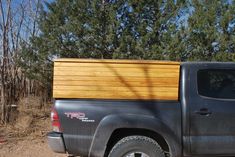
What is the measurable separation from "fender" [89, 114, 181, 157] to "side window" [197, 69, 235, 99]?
0.84 m

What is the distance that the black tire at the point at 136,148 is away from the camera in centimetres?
562

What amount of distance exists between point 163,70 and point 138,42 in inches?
166

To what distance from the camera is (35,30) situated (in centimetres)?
1411

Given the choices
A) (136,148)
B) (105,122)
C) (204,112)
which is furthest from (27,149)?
(204,112)

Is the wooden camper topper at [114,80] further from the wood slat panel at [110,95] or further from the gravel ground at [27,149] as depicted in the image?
the gravel ground at [27,149]

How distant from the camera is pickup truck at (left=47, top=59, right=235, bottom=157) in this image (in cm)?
561

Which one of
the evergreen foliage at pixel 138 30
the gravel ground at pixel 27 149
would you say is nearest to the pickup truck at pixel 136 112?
the gravel ground at pixel 27 149

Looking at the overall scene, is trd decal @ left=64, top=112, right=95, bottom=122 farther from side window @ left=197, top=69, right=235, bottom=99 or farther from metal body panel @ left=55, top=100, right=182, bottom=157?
side window @ left=197, top=69, right=235, bottom=99

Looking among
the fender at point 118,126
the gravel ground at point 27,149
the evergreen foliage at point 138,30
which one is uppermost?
the evergreen foliage at point 138,30

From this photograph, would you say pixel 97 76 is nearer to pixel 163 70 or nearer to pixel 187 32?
pixel 163 70

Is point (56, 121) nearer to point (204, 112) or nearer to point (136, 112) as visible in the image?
point (136, 112)

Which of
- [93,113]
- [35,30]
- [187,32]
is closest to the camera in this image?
[93,113]

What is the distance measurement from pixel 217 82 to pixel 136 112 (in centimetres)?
126

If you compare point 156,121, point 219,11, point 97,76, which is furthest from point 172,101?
point 219,11
